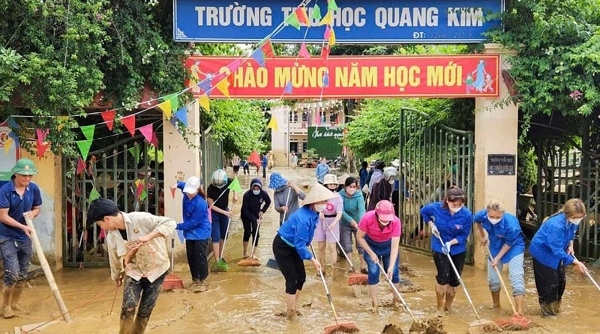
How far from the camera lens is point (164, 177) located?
8.69 m

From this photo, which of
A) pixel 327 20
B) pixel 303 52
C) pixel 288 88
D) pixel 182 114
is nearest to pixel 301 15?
pixel 327 20

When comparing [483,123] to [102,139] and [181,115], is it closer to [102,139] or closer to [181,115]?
[181,115]

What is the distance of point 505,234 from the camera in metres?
6.44

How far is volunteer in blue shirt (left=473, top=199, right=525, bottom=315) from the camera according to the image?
20.8ft

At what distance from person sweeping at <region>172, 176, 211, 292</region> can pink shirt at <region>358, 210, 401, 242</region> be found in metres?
2.31

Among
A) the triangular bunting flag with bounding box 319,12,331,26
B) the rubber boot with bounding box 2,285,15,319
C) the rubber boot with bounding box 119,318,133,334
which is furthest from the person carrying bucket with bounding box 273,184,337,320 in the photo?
the rubber boot with bounding box 2,285,15,319

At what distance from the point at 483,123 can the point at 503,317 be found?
3.28 metres

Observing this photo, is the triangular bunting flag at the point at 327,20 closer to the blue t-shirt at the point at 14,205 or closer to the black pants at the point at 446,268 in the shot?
the black pants at the point at 446,268

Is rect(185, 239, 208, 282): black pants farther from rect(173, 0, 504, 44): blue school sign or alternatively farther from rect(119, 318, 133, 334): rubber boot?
rect(173, 0, 504, 44): blue school sign

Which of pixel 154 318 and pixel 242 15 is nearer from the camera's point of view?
pixel 154 318

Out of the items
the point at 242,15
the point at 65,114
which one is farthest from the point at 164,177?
the point at 242,15

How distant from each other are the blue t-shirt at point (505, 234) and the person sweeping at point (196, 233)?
3.47 m

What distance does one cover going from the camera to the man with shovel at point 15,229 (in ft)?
21.0

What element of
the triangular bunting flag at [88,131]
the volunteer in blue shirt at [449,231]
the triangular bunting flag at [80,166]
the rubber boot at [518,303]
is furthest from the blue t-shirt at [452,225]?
the triangular bunting flag at [80,166]
